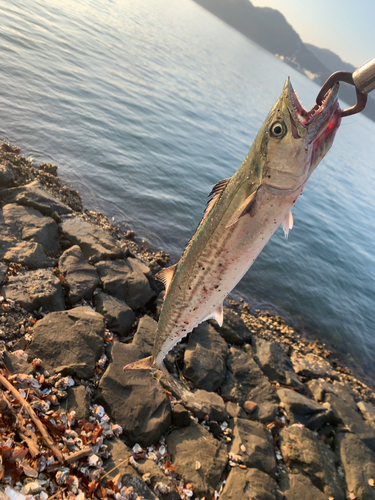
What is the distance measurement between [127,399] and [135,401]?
14cm

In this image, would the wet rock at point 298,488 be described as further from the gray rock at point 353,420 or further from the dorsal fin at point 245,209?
the dorsal fin at point 245,209

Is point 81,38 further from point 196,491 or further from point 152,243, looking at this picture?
point 196,491

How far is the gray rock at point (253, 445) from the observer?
5.25m

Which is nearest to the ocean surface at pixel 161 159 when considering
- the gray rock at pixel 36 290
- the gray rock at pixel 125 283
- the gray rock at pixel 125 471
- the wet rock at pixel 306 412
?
the gray rock at pixel 125 283

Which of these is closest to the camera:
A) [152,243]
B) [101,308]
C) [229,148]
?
[101,308]

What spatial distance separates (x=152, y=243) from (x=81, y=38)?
31.0 m

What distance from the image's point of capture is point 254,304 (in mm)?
11438

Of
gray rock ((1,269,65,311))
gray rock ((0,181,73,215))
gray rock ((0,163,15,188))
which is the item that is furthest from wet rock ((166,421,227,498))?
gray rock ((0,163,15,188))

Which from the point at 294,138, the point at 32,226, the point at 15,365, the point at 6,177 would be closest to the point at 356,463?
the point at 15,365

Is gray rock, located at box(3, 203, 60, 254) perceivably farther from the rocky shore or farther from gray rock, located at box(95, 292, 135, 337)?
gray rock, located at box(95, 292, 135, 337)

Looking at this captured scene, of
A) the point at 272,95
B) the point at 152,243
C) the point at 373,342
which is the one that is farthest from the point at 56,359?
the point at 272,95

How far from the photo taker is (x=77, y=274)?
671 centimetres

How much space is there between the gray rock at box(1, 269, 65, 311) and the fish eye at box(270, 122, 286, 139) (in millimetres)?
4964

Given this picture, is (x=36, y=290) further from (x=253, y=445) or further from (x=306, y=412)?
(x=306, y=412)
